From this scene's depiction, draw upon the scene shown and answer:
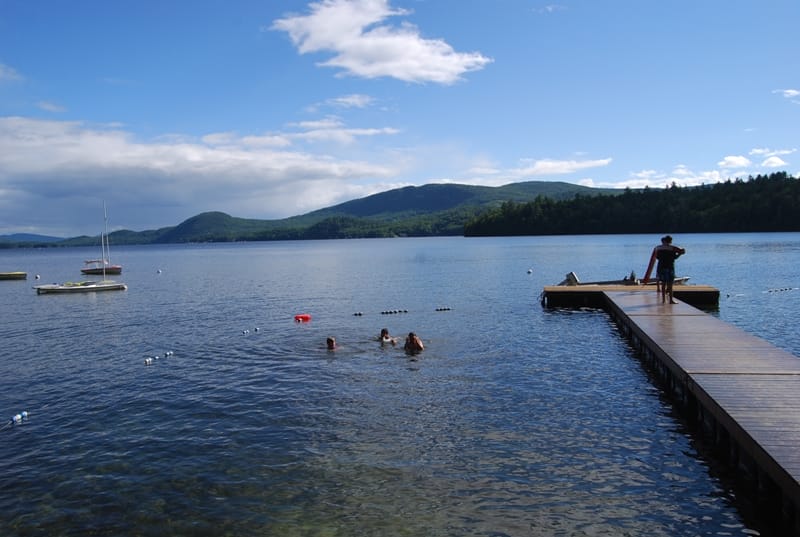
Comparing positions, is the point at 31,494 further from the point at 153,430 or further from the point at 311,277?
the point at 311,277

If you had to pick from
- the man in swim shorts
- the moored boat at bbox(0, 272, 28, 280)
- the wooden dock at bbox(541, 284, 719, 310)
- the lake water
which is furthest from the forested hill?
the moored boat at bbox(0, 272, 28, 280)

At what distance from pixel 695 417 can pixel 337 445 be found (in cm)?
916

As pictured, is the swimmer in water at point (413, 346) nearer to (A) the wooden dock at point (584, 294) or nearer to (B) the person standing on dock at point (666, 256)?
(B) the person standing on dock at point (666, 256)

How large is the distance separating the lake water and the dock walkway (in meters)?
0.66

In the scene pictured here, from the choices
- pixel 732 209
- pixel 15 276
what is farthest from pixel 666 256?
pixel 732 209

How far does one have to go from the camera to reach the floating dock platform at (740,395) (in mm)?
9430

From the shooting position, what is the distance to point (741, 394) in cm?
1248

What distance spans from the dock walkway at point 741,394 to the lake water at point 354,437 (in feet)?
2.16

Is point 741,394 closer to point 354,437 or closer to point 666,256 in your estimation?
point 354,437

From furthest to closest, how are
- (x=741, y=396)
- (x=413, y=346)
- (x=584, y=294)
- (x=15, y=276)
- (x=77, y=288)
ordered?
(x=15, y=276)
(x=77, y=288)
(x=584, y=294)
(x=413, y=346)
(x=741, y=396)

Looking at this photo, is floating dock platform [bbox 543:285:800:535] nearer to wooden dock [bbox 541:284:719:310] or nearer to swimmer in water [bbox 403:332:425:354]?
swimmer in water [bbox 403:332:425:354]

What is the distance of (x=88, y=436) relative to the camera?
1516cm

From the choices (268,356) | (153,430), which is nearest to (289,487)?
(153,430)

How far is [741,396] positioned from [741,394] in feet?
0.54
